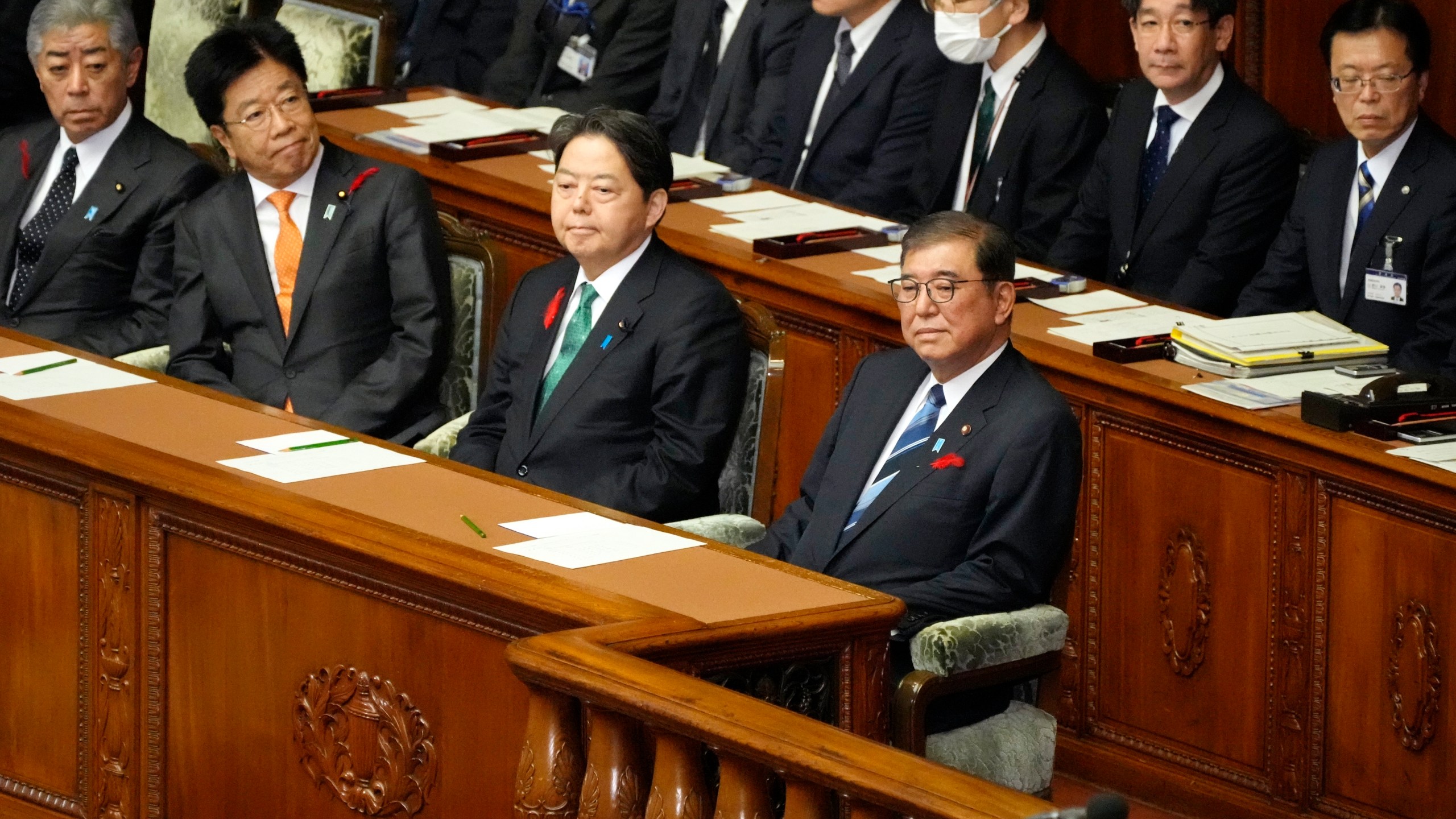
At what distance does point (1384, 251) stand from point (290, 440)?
2299 mm

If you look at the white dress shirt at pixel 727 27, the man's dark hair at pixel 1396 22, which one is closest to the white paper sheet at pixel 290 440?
the man's dark hair at pixel 1396 22

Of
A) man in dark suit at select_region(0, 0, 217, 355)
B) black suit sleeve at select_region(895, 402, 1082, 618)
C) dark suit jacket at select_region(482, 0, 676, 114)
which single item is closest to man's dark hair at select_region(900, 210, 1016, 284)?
black suit sleeve at select_region(895, 402, 1082, 618)

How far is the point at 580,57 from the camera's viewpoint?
6.46 meters

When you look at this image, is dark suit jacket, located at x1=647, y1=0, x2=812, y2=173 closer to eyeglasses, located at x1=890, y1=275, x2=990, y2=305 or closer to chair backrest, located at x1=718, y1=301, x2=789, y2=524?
chair backrest, located at x1=718, y1=301, x2=789, y2=524

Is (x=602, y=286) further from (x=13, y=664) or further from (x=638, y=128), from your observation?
(x=13, y=664)

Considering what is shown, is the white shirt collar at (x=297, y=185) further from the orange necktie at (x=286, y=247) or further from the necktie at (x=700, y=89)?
the necktie at (x=700, y=89)

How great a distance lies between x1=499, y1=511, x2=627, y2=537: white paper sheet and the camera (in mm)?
3119

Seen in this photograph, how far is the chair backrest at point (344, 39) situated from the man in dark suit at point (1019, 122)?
68.5 inches

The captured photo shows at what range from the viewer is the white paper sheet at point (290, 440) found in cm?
349

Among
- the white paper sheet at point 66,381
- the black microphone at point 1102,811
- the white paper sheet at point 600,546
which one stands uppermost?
the black microphone at point 1102,811

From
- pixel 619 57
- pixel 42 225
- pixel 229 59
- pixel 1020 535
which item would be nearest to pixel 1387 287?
pixel 1020 535

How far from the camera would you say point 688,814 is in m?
2.25

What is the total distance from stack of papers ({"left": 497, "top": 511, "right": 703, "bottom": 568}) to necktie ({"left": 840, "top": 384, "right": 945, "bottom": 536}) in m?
0.49

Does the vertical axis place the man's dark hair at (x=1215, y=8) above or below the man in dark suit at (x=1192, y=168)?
above
